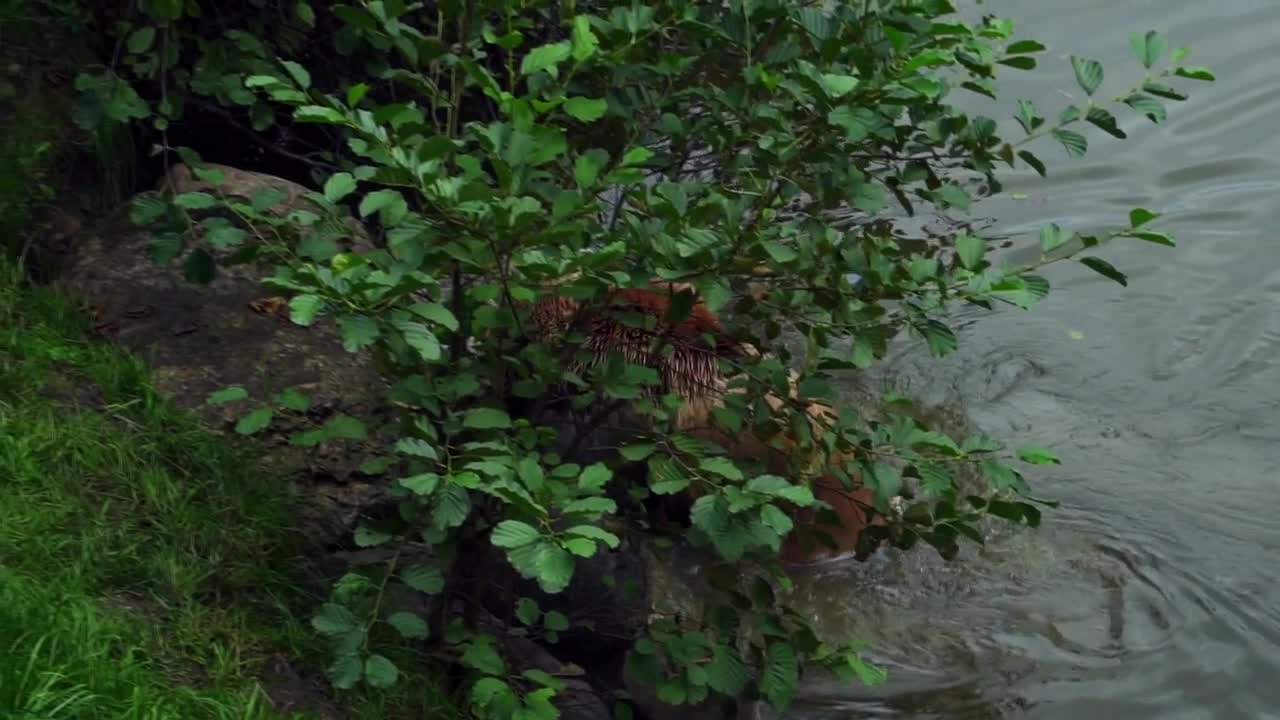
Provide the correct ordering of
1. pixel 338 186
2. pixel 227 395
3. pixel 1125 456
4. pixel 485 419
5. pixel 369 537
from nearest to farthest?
pixel 338 186
pixel 485 419
pixel 369 537
pixel 227 395
pixel 1125 456

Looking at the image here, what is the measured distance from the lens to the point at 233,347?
4.42m

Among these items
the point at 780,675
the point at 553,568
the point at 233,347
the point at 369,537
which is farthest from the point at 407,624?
the point at 233,347

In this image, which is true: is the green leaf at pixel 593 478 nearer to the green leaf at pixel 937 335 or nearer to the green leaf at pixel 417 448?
the green leaf at pixel 417 448

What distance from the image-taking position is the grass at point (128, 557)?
3020 millimetres

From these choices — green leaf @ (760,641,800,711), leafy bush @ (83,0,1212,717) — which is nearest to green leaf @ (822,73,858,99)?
leafy bush @ (83,0,1212,717)

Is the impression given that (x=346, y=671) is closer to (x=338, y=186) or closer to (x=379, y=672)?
(x=379, y=672)

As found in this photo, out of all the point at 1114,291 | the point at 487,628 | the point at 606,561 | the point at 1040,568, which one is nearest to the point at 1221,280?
the point at 1114,291

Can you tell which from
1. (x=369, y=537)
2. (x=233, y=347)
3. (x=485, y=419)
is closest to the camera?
(x=485, y=419)

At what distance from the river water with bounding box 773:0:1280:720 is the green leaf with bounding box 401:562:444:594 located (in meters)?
1.67

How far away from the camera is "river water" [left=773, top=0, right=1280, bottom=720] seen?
467 cm

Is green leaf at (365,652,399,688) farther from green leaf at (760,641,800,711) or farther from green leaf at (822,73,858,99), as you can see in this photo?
green leaf at (822,73,858,99)

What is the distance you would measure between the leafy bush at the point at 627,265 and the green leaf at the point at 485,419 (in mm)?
11

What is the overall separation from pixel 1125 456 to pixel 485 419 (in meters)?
3.58

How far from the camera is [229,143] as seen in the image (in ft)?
17.8
